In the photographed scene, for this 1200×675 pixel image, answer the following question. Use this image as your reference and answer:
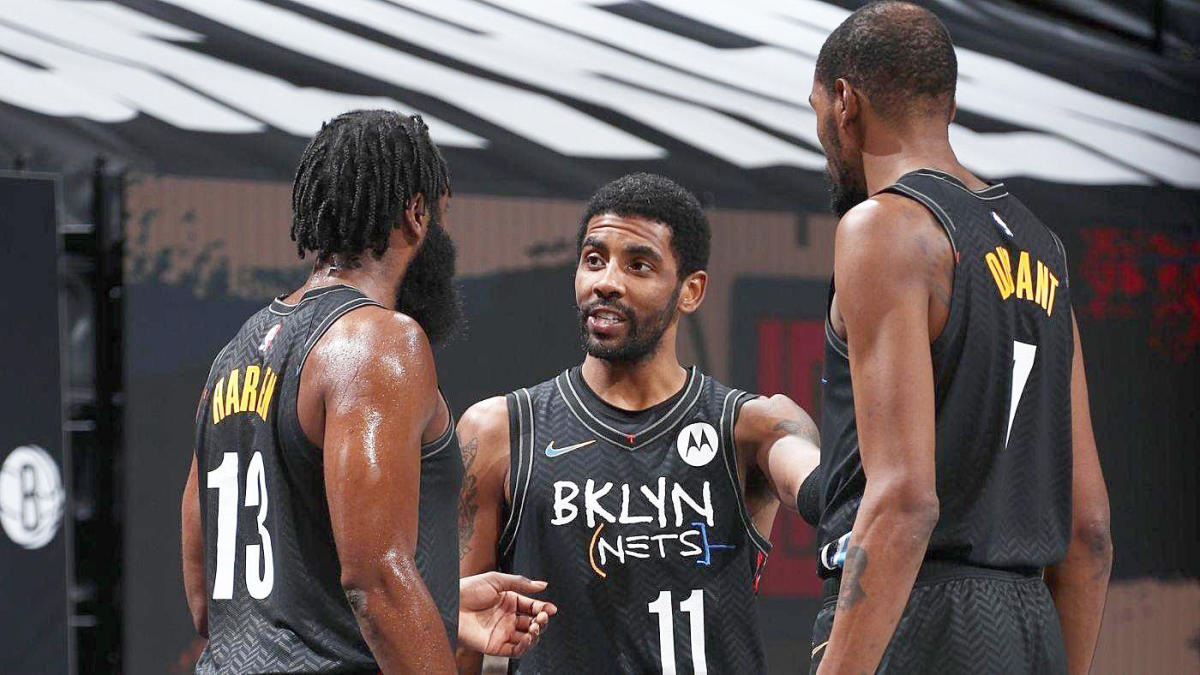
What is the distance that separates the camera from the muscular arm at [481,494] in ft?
9.50

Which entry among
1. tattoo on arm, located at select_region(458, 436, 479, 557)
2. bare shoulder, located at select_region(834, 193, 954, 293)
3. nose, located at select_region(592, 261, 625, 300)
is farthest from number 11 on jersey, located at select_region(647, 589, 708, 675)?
bare shoulder, located at select_region(834, 193, 954, 293)

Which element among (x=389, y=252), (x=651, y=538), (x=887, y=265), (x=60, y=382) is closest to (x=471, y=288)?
(x=60, y=382)

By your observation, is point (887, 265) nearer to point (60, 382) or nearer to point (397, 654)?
point (397, 654)

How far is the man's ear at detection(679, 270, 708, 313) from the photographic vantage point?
10.4 ft

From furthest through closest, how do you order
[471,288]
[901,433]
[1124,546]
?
[1124,546] → [471,288] → [901,433]

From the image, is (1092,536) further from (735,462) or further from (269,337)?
(269,337)

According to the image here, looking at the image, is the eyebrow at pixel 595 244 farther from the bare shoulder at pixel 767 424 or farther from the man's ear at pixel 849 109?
the man's ear at pixel 849 109

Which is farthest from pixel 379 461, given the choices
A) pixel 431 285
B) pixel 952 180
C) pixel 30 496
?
pixel 30 496

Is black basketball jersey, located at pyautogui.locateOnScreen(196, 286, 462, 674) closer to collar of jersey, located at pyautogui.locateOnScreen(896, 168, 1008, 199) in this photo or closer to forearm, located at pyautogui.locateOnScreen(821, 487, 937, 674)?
forearm, located at pyautogui.locateOnScreen(821, 487, 937, 674)

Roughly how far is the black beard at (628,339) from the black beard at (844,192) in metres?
1.01

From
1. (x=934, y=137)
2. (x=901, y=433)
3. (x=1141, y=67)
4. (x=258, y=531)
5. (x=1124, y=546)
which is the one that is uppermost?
(x=1141, y=67)

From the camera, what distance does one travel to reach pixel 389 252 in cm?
226

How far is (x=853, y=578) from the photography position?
175cm

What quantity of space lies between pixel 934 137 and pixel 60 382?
275 centimetres
